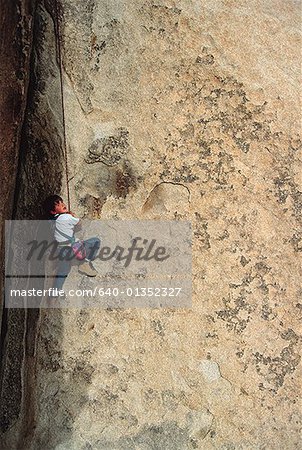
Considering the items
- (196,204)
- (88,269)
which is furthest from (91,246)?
(196,204)

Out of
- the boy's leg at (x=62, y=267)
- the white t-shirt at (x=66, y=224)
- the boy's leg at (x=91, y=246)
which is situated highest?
the white t-shirt at (x=66, y=224)

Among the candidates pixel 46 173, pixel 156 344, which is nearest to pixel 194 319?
pixel 156 344

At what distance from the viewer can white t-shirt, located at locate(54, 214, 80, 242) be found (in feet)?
13.1

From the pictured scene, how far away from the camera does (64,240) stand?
4.04 meters

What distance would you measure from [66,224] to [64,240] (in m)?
0.09

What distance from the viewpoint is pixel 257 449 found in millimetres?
3834

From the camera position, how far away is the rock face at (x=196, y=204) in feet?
12.7

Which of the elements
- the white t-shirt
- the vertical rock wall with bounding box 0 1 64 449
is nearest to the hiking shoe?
the white t-shirt

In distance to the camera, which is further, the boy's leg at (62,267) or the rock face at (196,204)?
the boy's leg at (62,267)

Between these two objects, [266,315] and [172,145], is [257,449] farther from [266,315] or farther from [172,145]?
[172,145]

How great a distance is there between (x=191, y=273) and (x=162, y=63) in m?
1.10

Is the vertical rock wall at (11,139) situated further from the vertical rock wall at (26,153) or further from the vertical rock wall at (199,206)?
the vertical rock wall at (199,206)

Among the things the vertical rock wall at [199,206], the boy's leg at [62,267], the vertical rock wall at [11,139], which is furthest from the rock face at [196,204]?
the boy's leg at [62,267]

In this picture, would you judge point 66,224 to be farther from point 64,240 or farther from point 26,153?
point 26,153
